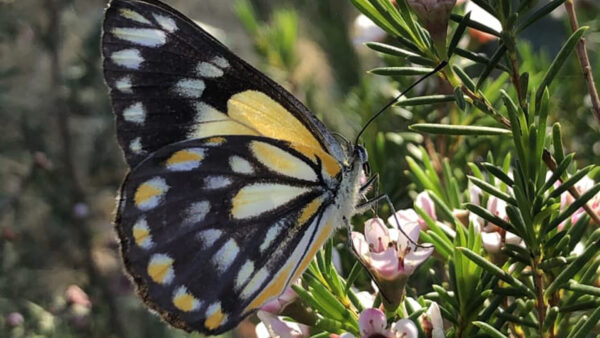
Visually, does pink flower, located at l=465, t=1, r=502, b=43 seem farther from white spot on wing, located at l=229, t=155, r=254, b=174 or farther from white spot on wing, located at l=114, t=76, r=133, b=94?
white spot on wing, located at l=114, t=76, r=133, b=94

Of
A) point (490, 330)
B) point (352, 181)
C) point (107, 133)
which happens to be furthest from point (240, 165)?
point (107, 133)

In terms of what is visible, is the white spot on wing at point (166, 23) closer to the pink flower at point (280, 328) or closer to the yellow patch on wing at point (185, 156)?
the yellow patch on wing at point (185, 156)

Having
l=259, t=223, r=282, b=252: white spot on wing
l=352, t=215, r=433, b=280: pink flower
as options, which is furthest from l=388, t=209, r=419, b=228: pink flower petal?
l=259, t=223, r=282, b=252: white spot on wing

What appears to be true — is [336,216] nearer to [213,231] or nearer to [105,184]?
[213,231]

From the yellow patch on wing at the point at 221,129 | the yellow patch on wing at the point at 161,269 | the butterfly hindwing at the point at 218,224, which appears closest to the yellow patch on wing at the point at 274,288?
the butterfly hindwing at the point at 218,224

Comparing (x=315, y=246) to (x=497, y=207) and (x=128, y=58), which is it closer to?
(x=497, y=207)
